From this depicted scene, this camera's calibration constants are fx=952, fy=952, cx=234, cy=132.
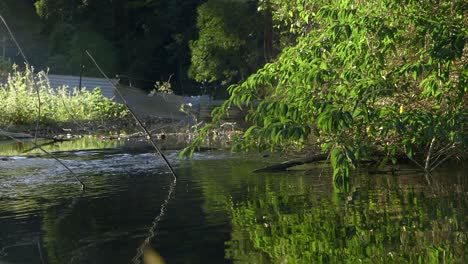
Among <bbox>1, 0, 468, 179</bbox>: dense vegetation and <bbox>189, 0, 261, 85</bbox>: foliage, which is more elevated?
<bbox>189, 0, 261, 85</bbox>: foliage

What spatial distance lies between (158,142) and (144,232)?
45.6 ft

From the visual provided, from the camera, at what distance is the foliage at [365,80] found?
1078 centimetres

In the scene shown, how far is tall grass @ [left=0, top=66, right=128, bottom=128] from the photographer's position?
28344 millimetres

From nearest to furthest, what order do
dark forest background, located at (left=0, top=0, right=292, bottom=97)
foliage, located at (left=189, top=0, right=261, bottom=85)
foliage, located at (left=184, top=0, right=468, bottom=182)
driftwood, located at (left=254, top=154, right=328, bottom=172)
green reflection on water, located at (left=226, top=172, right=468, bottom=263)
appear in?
green reflection on water, located at (left=226, top=172, right=468, bottom=263)
foliage, located at (left=184, top=0, right=468, bottom=182)
driftwood, located at (left=254, top=154, right=328, bottom=172)
foliage, located at (left=189, top=0, right=261, bottom=85)
dark forest background, located at (left=0, top=0, right=292, bottom=97)

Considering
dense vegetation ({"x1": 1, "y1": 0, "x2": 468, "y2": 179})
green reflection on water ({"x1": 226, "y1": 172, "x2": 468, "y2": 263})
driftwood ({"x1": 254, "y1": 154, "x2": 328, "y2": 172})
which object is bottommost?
green reflection on water ({"x1": 226, "y1": 172, "x2": 468, "y2": 263})

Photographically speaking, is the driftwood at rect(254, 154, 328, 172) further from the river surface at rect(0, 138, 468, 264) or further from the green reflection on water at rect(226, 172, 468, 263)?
the green reflection on water at rect(226, 172, 468, 263)

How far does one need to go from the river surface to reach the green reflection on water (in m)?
0.01

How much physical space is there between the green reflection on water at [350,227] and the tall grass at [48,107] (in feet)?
52.7

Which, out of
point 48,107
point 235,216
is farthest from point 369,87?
point 48,107

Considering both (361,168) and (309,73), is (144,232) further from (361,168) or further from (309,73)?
(361,168)

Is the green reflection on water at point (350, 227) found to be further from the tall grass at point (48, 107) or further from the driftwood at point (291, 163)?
the tall grass at point (48, 107)

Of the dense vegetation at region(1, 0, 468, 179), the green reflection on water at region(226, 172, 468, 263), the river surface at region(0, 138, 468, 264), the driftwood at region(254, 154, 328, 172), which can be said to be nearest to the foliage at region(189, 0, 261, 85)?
the river surface at region(0, 138, 468, 264)

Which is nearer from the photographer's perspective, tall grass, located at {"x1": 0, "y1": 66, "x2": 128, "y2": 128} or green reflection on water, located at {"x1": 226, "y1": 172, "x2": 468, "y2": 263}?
green reflection on water, located at {"x1": 226, "y1": 172, "x2": 468, "y2": 263}

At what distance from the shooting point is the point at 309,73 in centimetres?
1137
